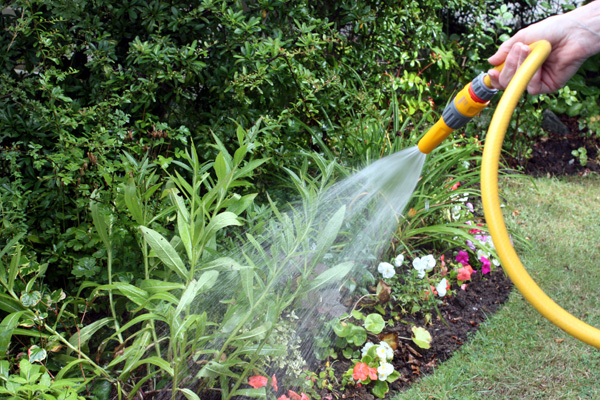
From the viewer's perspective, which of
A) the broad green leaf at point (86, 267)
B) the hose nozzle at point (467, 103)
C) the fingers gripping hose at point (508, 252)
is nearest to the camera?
the fingers gripping hose at point (508, 252)

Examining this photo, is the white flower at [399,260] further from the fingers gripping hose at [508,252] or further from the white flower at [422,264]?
Answer: the fingers gripping hose at [508,252]

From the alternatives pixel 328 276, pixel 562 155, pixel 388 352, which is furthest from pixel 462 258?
pixel 562 155

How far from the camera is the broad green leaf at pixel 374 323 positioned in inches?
82.0

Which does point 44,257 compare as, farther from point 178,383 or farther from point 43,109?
point 178,383

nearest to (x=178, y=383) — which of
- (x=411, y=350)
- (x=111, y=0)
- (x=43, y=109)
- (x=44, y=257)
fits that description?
(x=44, y=257)

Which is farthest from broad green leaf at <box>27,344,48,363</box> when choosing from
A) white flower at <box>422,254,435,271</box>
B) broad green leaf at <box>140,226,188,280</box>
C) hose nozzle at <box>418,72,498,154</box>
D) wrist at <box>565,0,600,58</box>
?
wrist at <box>565,0,600,58</box>

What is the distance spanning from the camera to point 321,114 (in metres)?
2.76

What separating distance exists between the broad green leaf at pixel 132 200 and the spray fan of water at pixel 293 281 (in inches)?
12.5

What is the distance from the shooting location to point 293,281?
2.03 meters

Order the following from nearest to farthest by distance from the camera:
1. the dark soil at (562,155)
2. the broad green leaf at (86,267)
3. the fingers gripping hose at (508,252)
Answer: the fingers gripping hose at (508,252), the broad green leaf at (86,267), the dark soil at (562,155)

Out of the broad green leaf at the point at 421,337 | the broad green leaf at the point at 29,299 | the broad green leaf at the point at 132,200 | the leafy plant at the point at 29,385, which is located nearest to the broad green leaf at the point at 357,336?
the broad green leaf at the point at 421,337

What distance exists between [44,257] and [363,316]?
1.38m

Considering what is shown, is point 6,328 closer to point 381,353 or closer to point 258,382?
point 258,382

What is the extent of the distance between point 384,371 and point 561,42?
1.31 m
